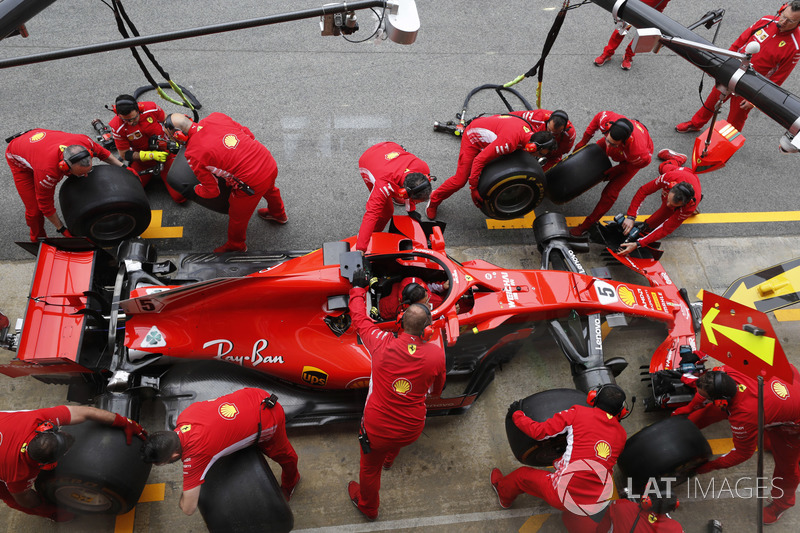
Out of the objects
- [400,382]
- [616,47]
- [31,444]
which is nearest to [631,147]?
[616,47]

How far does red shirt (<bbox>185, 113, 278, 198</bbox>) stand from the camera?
5.11 metres

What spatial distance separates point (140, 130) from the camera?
5805 mm

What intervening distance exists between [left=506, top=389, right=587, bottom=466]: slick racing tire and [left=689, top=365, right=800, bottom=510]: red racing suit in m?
1.18

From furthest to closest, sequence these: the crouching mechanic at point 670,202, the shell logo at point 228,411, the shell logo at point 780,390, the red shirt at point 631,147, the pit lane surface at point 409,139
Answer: the red shirt at point 631,147 → the crouching mechanic at point 670,202 → the pit lane surface at point 409,139 → the shell logo at point 780,390 → the shell logo at point 228,411

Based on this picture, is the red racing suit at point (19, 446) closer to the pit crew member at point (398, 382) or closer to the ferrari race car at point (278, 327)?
the ferrari race car at point (278, 327)

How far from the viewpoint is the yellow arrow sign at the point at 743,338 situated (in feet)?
11.7

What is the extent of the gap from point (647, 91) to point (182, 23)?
6.70m

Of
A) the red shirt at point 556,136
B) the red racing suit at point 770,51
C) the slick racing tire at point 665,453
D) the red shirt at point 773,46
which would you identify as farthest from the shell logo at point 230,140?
the red shirt at point 773,46

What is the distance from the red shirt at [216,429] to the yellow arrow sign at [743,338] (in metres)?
3.16

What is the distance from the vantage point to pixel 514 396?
17.3ft

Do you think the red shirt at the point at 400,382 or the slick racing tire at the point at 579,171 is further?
the slick racing tire at the point at 579,171

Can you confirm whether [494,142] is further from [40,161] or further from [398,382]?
[40,161]

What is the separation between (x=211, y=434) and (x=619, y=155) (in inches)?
187

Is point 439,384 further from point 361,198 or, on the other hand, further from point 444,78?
point 444,78
